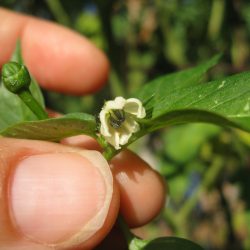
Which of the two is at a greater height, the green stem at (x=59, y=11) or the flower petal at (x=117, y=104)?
the flower petal at (x=117, y=104)

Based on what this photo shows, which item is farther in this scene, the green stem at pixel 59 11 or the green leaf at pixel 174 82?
the green stem at pixel 59 11

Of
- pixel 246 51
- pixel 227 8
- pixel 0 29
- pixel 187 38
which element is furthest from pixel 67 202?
pixel 246 51

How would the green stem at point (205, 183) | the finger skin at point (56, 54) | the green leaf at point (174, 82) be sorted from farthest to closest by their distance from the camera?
the green stem at point (205, 183), the finger skin at point (56, 54), the green leaf at point (174, 82)

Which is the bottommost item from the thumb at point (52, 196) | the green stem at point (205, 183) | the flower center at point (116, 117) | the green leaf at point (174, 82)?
the green stem at point (205, 183)

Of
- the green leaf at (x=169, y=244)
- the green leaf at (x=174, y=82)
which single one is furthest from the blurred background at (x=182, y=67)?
the green leaf at (x=169, y=244)

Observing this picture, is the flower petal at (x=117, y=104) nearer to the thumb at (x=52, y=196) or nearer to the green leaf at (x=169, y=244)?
the thumb at (x=52, y=196)

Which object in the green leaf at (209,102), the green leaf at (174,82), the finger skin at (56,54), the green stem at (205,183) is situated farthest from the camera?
the green stem at (205,183)

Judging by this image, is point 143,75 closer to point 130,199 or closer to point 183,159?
point 183,159
